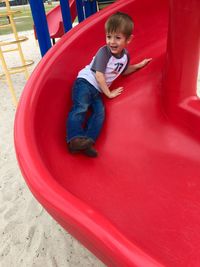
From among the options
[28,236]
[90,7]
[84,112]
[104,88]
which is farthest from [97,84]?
[90,7]

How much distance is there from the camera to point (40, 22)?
1437 mm

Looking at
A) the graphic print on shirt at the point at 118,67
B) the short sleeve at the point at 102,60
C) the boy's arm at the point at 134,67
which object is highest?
the short sleeve at the point at 102,60

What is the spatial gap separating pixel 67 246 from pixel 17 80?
259cm

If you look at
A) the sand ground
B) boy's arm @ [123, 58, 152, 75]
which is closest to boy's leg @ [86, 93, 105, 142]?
boy's arm @ [123, 58, 152, 75]

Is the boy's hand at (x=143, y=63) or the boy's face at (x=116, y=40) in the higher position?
the boy's face at (x=116, y=40)

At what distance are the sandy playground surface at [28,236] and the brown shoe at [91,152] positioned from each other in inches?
14.6

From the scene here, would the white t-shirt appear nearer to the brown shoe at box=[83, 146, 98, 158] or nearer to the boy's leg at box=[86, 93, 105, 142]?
the boy's leg at box=[86, 93, 105, 142]

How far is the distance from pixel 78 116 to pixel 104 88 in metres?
0.20

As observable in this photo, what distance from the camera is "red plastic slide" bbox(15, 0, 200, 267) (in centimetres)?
76

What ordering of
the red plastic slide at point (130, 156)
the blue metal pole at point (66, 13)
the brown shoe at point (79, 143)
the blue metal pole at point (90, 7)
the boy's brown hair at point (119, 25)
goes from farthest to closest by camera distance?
the blue metal pole at point (90, 7) < the blue metal pole at point (66, 13) < the boy's brown hair at point (119, 25) < the brown shoe at point (79, 143) < the red plastic slide at point (130, 156)

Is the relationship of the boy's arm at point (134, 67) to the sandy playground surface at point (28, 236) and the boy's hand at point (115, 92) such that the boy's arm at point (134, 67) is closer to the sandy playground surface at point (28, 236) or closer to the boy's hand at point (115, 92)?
the boy's hand at point (115, 92)

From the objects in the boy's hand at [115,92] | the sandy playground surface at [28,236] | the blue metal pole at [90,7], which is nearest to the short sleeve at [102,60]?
the boy's hand at [115,92]

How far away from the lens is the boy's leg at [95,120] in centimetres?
115

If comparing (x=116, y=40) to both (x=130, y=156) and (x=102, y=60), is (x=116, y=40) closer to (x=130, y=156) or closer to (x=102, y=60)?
(x=102, y=60)
